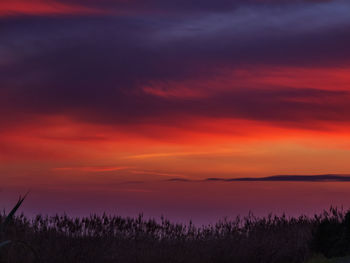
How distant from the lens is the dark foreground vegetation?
15.0 metres

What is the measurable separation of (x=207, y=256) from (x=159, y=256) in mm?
1411

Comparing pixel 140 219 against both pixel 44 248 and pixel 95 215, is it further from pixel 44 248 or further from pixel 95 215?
pixel 44 248

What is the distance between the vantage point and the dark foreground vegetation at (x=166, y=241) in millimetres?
15023

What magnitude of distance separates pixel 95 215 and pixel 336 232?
6.99 meters

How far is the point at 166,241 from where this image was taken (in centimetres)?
1694

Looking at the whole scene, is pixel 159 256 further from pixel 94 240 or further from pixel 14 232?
pixel 14 232

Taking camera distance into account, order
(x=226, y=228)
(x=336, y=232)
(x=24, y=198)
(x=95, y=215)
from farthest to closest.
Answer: (x=226, y=228), (x=95, y=215), (x=336, y=232), (x=24, y=198)

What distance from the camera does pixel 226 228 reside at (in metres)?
18.5

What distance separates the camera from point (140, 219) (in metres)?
17.6

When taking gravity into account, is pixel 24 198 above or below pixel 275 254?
above

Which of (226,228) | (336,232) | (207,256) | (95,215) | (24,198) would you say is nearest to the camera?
(24,198)

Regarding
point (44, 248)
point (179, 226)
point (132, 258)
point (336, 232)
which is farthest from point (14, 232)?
point (336, 232)

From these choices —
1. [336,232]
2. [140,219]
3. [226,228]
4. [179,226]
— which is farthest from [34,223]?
[336,232]

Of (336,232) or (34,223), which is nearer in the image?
(336,232)
